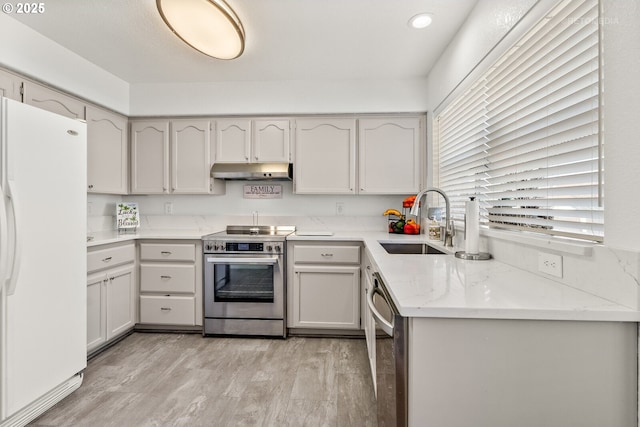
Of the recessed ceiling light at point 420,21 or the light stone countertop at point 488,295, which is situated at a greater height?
the recessed ceiling light at point 420,21

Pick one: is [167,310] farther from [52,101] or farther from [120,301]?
[52,101]

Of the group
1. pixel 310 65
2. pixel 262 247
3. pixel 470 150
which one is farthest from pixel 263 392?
pixel 310 65

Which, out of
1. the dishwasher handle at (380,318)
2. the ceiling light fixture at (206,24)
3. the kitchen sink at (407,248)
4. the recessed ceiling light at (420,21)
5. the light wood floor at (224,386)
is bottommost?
the light wood floor at (224,386)

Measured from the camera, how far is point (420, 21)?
2.11 meters

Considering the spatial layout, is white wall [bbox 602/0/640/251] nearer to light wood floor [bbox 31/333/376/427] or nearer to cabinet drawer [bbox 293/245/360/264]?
light wood floor [bbox 31/333/376/427]

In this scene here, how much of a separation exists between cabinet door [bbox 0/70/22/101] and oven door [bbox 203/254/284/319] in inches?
68.2

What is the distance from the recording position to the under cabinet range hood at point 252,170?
9.93 ft

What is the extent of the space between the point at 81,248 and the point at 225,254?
107 centimetres

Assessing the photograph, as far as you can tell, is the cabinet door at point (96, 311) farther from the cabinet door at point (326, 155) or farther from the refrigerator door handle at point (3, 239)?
the cabinet door at point (326, 155)

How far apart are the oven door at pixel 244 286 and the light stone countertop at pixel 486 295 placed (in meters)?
1.43

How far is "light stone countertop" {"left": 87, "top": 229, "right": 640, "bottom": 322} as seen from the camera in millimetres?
883

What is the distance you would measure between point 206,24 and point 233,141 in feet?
4.60

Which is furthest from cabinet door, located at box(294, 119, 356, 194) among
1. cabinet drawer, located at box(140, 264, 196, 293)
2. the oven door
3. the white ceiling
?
cabinet drawer, located at box(140, 264, 196, 293)

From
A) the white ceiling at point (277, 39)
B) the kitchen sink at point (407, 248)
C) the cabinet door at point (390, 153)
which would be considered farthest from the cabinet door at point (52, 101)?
the kitchen sink at point (407, 248)
